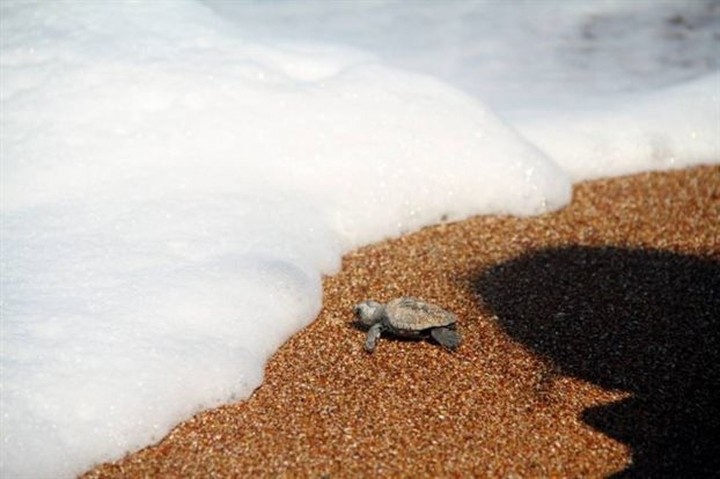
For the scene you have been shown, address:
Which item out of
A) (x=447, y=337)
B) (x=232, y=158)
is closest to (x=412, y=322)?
(x=447, y=337)

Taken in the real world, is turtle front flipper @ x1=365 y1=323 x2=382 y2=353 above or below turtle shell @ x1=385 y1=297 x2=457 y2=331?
below

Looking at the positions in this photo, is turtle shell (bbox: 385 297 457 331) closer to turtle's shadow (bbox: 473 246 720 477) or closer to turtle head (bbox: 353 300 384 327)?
turtle head (bbox: 353 300 384 327)

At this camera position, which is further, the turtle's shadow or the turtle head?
the turtle head

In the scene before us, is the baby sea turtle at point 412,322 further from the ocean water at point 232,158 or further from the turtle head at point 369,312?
the ocean water at point 232,158

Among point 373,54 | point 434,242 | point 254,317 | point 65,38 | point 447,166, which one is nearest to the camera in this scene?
point 254,317

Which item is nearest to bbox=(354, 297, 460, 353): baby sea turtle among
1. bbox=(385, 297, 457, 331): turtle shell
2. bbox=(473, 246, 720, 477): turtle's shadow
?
bbox=(385, 297, 457, 331): turtle shell

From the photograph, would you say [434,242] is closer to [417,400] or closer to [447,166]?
[447,166]

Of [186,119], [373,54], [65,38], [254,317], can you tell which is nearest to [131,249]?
[254,317]
